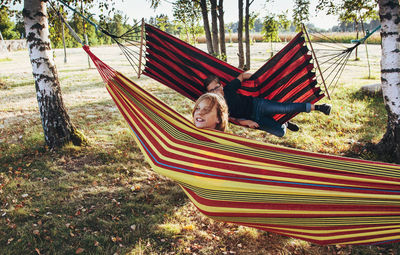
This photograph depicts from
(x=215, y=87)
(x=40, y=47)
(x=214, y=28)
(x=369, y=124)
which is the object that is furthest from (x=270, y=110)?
(x=214, y=28)

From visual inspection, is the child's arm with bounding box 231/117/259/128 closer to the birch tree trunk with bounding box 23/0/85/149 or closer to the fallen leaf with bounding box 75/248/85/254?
the fallen leaf with bounding box 75/248/85/254

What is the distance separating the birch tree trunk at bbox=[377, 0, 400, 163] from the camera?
301cm

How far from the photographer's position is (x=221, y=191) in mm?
1786

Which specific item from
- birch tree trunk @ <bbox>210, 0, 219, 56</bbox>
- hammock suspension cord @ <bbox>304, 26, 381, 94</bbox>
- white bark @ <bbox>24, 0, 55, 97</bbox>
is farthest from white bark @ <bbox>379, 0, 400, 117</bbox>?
birch tree trunk @ <bbox>210, 0, 219, 56</bbox>

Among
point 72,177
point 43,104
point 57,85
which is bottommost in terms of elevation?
point 72,177

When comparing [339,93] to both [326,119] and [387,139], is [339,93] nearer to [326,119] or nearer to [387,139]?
[326,119]

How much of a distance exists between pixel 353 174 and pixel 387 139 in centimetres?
219

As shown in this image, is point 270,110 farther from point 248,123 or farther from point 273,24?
point 273,24

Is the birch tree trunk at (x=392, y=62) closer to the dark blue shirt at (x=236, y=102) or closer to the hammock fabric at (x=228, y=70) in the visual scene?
the hammock fabric at (x=228, y=70)

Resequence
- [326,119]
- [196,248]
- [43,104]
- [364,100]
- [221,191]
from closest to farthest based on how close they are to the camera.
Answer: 1. [221,191]
2. [196,248]
3. [43,104]
4. [326,119]
5. [364,100]

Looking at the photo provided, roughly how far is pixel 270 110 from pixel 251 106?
0.21m

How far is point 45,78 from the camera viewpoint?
3541 mm

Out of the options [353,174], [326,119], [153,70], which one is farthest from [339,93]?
[353,174]

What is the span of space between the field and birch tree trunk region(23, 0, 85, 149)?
23 centimetres
